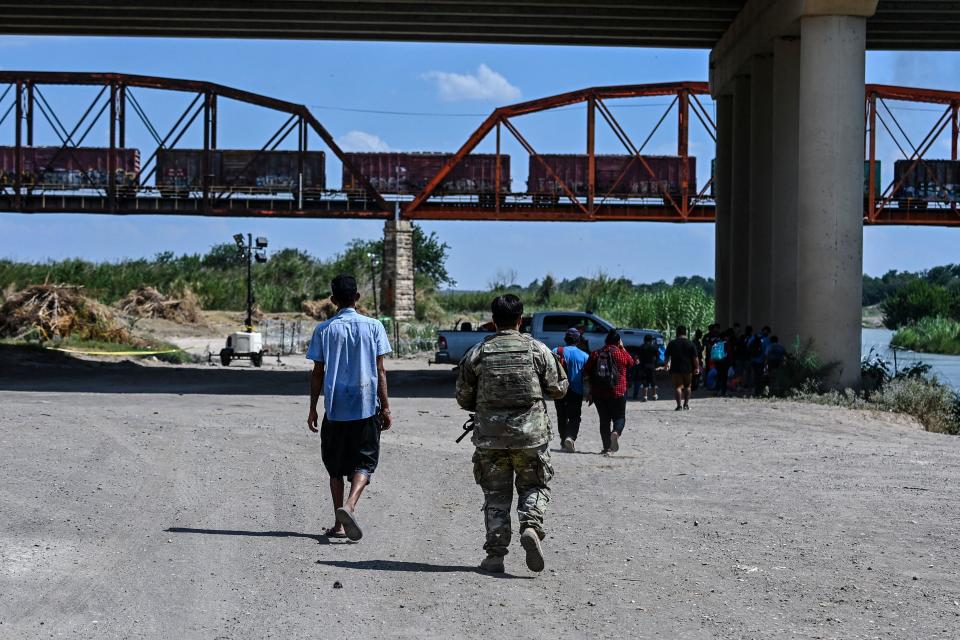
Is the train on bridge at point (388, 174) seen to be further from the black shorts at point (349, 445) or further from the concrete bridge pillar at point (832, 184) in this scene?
the black shorts at point (349, 445)

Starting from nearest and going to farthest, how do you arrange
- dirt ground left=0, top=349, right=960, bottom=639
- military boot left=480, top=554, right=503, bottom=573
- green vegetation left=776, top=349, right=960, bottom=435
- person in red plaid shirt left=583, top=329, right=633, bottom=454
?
1. dirt ground left=0, top=349, right=960, bottom=639
2. military boot left=480, top=554, right=503, bottom=573
3. person in red plaid shirt left=583, top=329, right=633, bottom=454
4. green vegetation left=776, top=349, right=960, bottom=435

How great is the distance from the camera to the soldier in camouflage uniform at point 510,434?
8992mm

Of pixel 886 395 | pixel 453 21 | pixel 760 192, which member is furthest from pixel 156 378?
pixel 886 395

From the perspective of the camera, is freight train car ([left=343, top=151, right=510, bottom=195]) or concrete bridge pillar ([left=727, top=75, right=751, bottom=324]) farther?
freight train car ([left=343, top=151, right=510, bottom=195])

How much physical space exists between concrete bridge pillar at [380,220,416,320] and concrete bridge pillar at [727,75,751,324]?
2200cm

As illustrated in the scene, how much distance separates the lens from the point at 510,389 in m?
9.06

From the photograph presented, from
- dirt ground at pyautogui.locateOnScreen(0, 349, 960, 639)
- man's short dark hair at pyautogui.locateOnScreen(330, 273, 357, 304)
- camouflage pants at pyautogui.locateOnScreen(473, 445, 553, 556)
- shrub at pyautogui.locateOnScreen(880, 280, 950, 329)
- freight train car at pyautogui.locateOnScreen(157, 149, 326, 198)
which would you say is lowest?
dirt ground at pyautogui.locateOnScreen(0, 349, 960, 639)

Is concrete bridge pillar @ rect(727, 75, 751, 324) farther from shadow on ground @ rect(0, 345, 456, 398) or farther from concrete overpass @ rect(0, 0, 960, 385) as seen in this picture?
shadow on ground @ rect(0, 345, 456, 398)

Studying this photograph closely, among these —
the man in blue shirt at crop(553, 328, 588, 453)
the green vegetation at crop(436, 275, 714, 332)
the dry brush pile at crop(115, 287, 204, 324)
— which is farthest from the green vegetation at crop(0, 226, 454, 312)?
the man in blue shirt at crop(553, 328, 588, 453)

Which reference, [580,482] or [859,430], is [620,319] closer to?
[859,430]

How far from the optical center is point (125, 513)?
37.4ft

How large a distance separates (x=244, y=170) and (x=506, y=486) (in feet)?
168

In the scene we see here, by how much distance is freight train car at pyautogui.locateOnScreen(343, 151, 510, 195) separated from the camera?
62.4m

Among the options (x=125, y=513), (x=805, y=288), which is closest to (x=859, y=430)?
(x=805, y=288)
